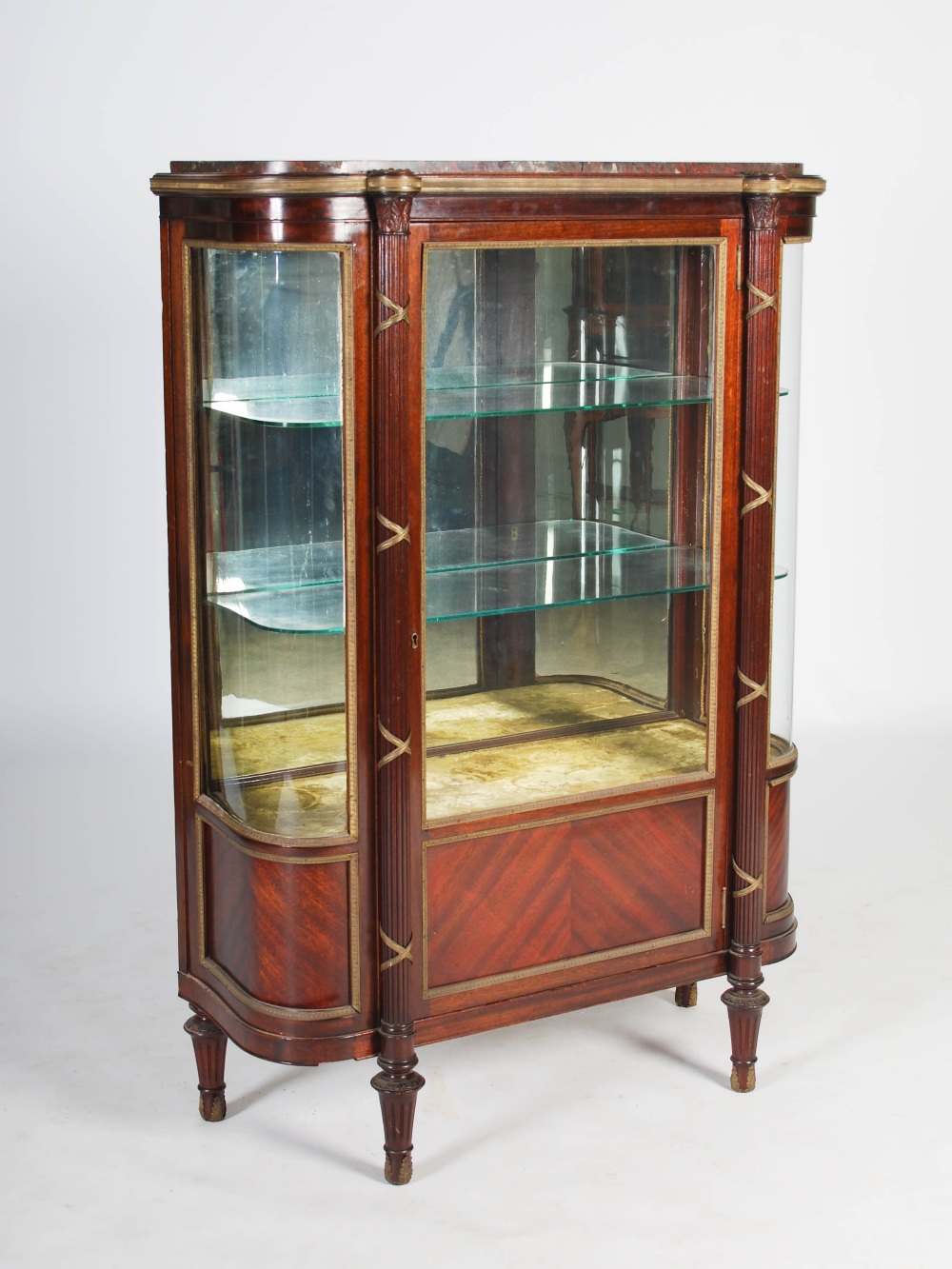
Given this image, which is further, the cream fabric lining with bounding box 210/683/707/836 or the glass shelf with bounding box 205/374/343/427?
the cream fabric lining with bounding box 210/683/707/836

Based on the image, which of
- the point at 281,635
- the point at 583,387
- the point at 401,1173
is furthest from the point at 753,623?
the point at 401,1173

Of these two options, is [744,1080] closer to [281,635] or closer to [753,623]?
[753,623]

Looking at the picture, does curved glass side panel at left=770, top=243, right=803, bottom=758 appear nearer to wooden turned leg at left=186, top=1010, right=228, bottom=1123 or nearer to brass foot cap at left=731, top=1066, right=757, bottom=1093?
brass foot cap at left=731, top=1066, right=757, bottom=1093

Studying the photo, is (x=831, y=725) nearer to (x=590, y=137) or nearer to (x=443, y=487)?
(x=590, y=137)

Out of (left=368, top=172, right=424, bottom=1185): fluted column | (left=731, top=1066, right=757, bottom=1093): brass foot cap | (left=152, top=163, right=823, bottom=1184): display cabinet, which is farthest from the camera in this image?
(left=731, top=1066, right=757, bottom=1093): brass foot cap

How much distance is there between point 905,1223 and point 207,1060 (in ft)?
4.06

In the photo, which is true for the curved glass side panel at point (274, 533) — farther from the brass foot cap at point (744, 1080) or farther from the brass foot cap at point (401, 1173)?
the brass foot cap at point (744, 1080)

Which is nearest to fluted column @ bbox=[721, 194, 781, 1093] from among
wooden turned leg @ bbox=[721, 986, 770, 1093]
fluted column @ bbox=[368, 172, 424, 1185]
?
wooden turned leg @ bbox=[721, 986, 770, 1093]

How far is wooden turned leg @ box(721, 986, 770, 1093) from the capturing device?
11.6ft

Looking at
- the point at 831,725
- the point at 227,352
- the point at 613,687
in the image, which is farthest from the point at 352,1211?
the point at 831,725

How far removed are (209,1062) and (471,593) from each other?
3.20 feet

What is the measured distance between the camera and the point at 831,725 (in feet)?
18.3

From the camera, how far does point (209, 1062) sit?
346 centimetres

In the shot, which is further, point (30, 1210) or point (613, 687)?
point (613, 687)
